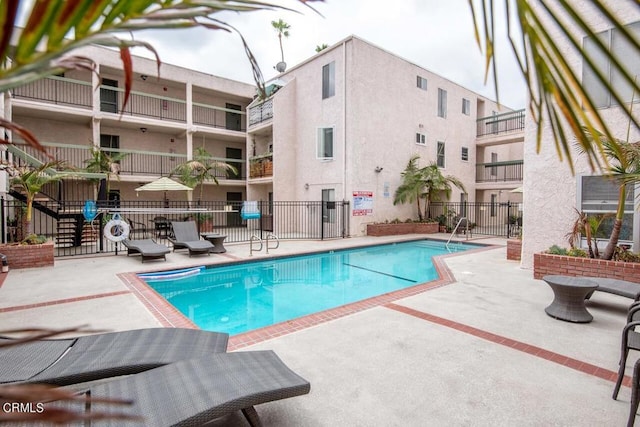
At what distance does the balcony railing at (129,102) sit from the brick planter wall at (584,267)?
50.3 feet

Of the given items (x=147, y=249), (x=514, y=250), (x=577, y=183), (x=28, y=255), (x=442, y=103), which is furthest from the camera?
(x=442, y=103)

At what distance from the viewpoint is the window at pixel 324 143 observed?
52.9 ft

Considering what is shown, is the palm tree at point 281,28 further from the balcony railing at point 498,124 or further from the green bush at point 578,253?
the green bush at point 578,253

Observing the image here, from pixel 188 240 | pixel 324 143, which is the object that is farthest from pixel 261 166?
pixel 188 240

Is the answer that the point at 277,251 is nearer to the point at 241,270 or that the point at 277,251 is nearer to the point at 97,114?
the point at 241,270

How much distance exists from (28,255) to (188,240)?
4.05 meters

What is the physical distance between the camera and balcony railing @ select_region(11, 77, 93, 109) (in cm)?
1577

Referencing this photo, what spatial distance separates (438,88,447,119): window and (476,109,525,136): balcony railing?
3.78 meters

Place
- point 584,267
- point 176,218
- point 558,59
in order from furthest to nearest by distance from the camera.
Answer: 1. point 176,218
2. point 584,267
3. point 558,59

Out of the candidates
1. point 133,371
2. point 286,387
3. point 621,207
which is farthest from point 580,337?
point 133,371

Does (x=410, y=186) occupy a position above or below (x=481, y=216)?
above

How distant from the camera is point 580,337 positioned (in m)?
4.26

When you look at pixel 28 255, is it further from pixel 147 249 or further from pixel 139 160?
pixel 139 160

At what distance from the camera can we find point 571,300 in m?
4.82
